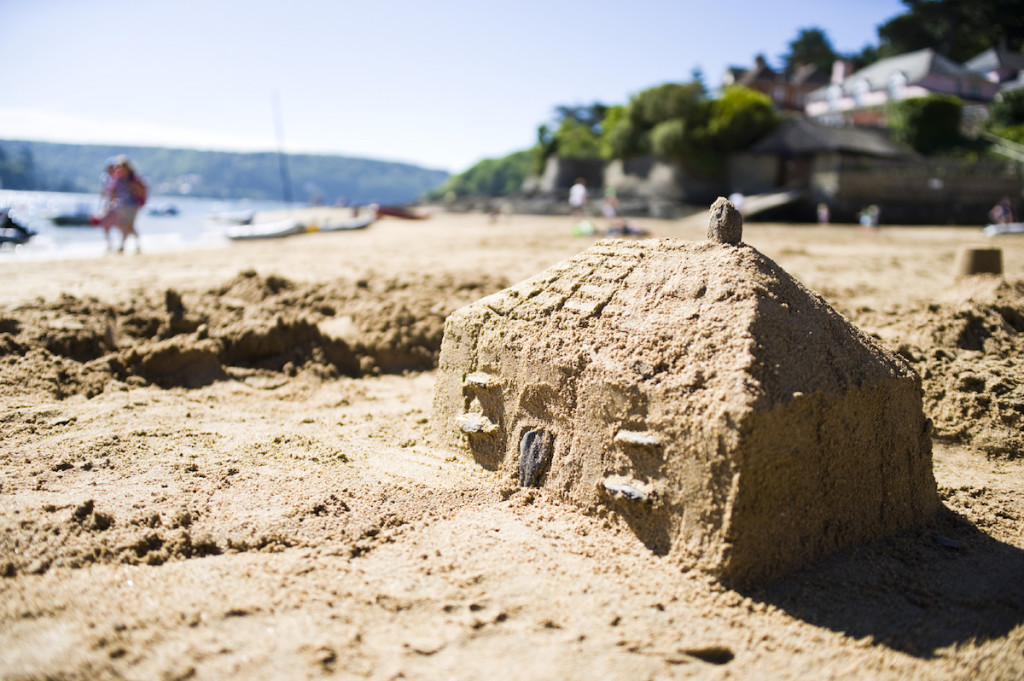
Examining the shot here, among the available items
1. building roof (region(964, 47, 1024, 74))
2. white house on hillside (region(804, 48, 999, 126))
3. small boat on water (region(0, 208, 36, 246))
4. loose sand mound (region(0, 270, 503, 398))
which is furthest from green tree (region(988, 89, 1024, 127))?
small boat on water (region(0, 208, 36, 246))

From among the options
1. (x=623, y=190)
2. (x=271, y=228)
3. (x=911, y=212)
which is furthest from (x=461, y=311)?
(x=623, y=190)

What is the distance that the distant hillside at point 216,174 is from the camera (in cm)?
4231

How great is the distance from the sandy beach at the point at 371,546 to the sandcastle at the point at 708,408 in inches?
4.9

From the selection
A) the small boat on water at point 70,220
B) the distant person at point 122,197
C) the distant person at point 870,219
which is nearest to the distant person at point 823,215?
the distant person at point 870,219

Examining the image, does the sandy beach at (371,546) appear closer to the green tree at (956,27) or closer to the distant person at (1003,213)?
the distant person at (1003,213)

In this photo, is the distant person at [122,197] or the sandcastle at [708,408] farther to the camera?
the distant person at [122,197]

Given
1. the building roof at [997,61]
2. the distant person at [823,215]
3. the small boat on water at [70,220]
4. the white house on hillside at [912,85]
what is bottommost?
the small boat on water at [70,220]

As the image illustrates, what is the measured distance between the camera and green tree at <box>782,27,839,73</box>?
61.2 meters

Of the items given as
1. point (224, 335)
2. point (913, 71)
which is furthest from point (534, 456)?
point (913, 71)

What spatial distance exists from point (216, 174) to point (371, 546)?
399 feet

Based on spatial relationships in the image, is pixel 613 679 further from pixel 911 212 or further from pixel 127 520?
pixel 911 212

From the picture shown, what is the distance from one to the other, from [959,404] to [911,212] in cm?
2271

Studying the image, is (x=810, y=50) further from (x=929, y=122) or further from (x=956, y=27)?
(x=929, y=122)

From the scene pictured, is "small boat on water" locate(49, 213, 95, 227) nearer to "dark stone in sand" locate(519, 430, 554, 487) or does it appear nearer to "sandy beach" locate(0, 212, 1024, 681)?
"sandy beach" locate(0, 212, 1024, 681)
